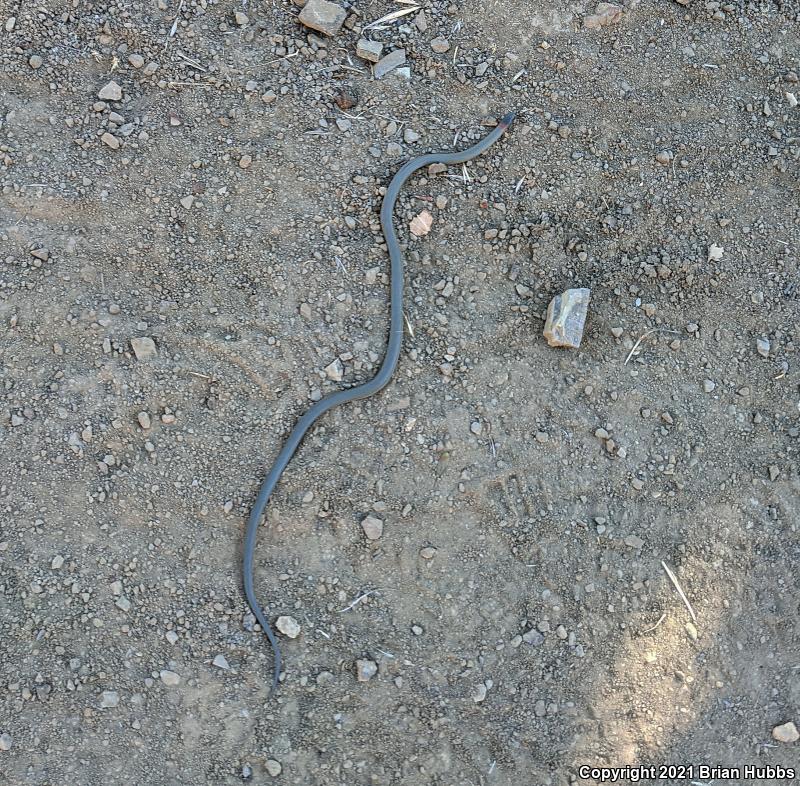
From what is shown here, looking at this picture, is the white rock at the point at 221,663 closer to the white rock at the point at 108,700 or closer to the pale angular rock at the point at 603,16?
the white rock at the point at 108,700

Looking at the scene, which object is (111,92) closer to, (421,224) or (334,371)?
(421,224)

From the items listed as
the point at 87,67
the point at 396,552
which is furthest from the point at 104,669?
the point at 87,67

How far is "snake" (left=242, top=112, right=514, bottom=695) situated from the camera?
13.5ft

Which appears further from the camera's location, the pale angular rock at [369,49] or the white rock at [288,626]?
the pale angular rock at [369,49]

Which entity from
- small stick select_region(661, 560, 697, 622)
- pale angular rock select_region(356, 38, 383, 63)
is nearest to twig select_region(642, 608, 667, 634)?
small stick select_region(661, 560, 697, 622)

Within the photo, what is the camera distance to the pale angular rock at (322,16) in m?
4.60

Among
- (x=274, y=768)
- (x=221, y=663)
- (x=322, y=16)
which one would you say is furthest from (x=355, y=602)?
(x=322, y=16)

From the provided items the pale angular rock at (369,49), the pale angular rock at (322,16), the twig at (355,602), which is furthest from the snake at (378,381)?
the pale angular rock at (322,16)

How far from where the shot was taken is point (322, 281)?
14.6ft

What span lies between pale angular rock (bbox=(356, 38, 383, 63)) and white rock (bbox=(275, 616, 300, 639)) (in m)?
3.51

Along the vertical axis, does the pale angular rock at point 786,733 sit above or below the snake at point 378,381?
below

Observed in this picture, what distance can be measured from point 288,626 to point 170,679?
2.32 feet

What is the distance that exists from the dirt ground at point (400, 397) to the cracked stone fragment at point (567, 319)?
0.42ft

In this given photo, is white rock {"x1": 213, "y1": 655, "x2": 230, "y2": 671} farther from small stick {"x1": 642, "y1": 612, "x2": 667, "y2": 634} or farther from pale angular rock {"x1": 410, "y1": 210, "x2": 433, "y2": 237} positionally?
pale angular rock {"x1": 410, "y1": 210, "x2": 433, "y2": 237}
